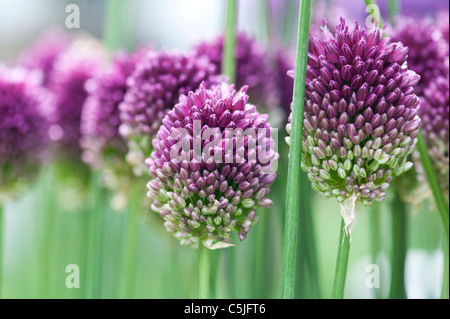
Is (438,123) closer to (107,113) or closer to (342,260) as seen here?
(342,260)

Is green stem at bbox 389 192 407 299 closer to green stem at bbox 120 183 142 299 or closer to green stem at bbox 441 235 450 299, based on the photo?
green stem at bbox 441 235 450 299

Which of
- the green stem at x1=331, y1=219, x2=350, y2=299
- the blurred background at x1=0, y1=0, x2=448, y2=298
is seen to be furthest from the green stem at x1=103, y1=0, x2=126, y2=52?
the green stem at x1=331, y1=219, x2=350, y2=299

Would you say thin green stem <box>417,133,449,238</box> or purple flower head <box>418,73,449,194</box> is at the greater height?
purple flower head <box>418,73,449,194</box>

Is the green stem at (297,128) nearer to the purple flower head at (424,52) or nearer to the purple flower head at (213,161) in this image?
the purple flower head at (213,161)

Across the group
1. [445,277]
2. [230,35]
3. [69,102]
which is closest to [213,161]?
[230,35]

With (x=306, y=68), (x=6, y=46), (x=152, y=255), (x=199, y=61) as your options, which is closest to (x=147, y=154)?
(x=199, y=61)

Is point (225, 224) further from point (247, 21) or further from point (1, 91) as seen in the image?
point (247, 21)
